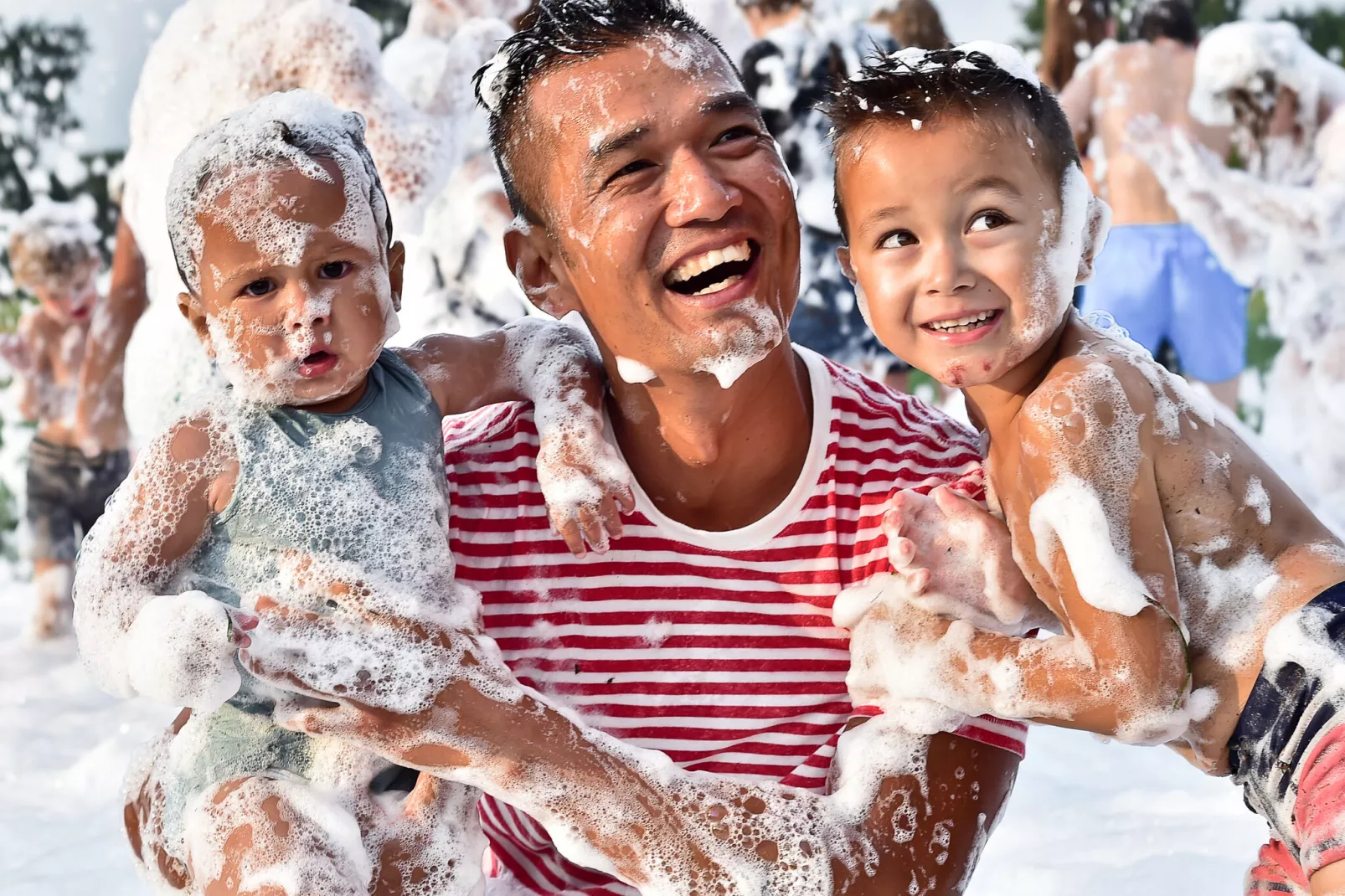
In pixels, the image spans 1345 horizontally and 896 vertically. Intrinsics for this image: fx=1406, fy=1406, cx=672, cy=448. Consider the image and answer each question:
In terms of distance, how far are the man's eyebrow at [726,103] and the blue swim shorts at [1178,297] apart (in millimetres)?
4162

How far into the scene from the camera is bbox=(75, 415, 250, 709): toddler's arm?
65.5 inches

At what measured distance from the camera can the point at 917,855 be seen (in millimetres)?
1813

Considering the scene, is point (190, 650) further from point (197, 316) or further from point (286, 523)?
point (197, 316)

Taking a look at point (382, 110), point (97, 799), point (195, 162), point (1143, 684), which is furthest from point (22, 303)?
point (1143, 684)

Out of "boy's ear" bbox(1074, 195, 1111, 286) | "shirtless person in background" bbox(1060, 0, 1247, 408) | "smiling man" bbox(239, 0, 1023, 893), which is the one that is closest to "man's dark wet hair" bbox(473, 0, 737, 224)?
"smiling man" bbox(239, 0, 1023, 893)

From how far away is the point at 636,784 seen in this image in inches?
70.6

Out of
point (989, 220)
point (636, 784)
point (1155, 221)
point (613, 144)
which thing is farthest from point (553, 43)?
point (1155, 221)

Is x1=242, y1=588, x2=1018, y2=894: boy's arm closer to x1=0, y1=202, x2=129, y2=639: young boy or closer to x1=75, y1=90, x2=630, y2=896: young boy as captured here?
x1=75, y1=90, x2=630, y2=896: young boy

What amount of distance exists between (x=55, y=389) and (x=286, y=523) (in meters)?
4.83

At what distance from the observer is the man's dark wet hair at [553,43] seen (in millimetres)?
1976

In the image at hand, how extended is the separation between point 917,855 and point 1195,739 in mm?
392

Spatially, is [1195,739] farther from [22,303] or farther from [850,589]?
[22,303]

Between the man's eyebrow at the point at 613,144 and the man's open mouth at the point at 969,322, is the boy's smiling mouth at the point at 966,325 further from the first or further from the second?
the man's eyebrow at the point at 613,144

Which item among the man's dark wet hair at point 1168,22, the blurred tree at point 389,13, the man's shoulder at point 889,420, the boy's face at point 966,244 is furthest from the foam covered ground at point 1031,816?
the blurred tree at point 389,13
